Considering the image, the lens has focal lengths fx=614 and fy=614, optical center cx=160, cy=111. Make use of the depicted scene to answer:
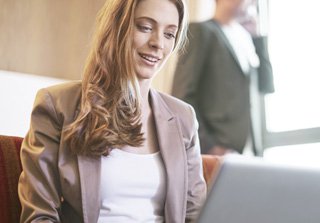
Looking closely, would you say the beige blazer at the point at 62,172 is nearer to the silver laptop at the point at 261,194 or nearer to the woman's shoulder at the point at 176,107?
the woman's shoulder at the point at 176,107

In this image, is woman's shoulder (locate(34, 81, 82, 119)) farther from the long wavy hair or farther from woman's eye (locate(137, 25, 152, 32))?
woman's eye (locate(137, 25, 152, 32))

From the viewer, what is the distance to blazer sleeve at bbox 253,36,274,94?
2953 millimetres

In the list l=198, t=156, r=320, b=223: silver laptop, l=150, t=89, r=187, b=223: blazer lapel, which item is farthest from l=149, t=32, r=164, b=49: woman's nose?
l=198, t=156, r=320, b=223: silver laptop

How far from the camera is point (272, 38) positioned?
402 centimetres

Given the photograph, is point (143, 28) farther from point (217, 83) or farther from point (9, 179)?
point (217, 83)

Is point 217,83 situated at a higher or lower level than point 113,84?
lower

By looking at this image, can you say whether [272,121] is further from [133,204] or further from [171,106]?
[133,204]

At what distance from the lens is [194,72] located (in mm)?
2502

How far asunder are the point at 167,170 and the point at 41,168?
1.07 ft

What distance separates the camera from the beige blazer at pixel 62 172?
→ 145 cm

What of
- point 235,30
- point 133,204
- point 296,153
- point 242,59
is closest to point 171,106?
point 133,204

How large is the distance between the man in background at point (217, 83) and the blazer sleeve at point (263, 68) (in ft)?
0.98

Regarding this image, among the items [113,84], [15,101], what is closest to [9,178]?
[113,84]

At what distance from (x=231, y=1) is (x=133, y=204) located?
4.48ft
